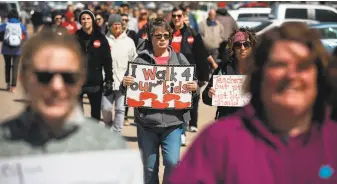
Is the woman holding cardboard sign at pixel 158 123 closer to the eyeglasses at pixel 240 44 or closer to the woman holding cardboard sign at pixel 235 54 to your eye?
the woman holding cardboard sign at pixel 235 54

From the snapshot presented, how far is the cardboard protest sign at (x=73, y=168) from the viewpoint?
2.64 m

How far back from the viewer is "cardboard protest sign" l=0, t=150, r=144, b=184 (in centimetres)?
264

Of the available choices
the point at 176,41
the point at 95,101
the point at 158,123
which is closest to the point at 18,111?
the point at 95,101

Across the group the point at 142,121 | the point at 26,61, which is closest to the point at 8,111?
the point at 142,121

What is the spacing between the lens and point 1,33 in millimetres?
15094

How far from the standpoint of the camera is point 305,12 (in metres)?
22.3

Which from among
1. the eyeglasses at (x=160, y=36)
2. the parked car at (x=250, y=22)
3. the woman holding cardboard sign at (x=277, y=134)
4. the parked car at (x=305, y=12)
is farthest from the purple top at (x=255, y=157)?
the parked car at (x=305, y=12)

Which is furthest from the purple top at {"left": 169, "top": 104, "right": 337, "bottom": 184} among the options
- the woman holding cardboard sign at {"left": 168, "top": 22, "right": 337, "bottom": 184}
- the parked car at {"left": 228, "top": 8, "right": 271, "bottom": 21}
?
the parked car at {"left": 228, "top": 8, "right": 271, "bottom": 21}

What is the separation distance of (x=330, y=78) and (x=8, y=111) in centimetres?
988

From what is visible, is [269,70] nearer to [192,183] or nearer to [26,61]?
[192,183]

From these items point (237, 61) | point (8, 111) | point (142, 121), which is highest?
point (237, 61)

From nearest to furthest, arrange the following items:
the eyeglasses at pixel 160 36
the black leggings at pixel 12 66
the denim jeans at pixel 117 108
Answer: the eyeglasses at pixel 160 36 < the denim jeans at pixel 117 108 < the black leggings at pixel 12 66

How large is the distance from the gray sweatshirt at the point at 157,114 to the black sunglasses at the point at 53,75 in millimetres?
3506

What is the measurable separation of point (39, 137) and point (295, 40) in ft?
2.92
